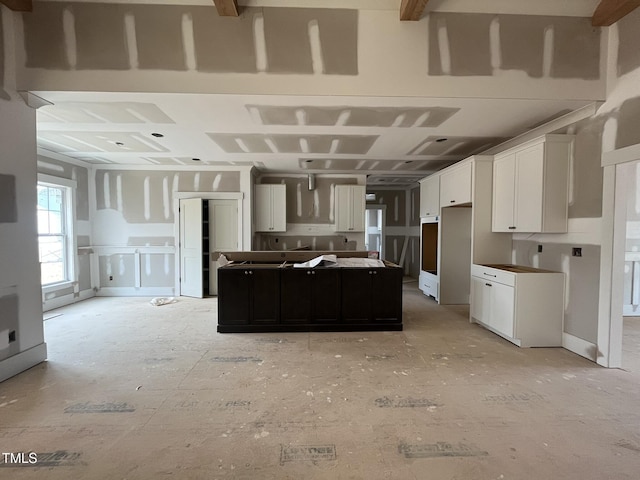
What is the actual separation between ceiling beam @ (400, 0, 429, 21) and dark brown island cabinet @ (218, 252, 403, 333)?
8.77ft

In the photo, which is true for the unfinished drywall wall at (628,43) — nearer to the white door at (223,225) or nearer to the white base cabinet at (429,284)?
the white base cabinet at (429,284)

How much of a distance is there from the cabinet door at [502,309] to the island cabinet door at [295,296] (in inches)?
91.3

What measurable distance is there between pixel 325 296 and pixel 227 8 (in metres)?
3.16

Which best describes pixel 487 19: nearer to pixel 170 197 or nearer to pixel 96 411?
pixel 96 411

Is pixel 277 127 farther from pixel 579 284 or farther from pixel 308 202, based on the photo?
pixel 579 284

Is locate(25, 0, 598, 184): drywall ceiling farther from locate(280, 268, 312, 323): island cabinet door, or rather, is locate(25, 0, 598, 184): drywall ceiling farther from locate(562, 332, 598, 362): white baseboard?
locate(562, 332, 598, 362): white baseboard

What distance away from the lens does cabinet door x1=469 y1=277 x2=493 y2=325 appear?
3.67 meters

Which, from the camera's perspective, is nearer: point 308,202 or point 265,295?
point 265,295

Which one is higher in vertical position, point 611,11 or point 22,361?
point 611,11

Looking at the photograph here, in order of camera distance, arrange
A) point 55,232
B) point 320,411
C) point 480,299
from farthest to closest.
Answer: point 55,232
point 480,299
point 320,411

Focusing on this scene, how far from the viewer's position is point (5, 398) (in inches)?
88.0

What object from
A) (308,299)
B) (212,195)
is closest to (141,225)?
(212,195)

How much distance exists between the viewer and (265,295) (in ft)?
12.1

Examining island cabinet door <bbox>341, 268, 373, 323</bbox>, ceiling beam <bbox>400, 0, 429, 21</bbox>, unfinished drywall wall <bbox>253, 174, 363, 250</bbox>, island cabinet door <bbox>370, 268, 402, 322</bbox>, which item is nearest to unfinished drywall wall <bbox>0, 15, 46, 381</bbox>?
island cabinet door <bbox>341, 268, 373, 323</bbox>
